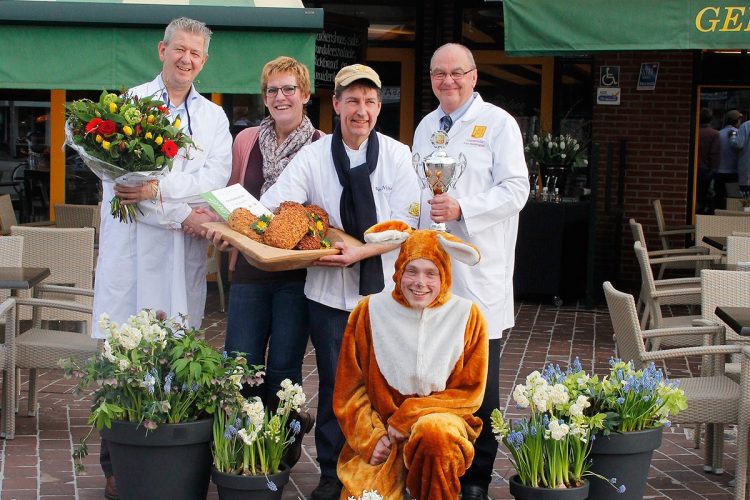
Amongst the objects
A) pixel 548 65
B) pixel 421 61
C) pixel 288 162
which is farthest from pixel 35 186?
pixel 288 162

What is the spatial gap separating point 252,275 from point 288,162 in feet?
1.80

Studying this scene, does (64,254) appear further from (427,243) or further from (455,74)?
(427,243)

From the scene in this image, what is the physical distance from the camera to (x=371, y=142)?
5164 millimetres

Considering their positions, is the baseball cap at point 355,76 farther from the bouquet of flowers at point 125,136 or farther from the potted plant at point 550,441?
the potted plant at point 550,441

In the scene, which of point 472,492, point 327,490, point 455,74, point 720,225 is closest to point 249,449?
point 327,490

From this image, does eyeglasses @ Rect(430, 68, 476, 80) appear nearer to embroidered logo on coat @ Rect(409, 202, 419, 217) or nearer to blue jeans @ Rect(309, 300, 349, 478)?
embroidered logo on coat @ Rect(409, 202, 419, 217)

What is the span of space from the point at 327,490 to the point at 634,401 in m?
1.46

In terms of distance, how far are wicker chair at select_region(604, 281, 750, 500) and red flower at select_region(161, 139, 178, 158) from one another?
234 cm

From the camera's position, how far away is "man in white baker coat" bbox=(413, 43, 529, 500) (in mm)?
5141

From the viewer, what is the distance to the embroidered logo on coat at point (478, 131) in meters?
5.19

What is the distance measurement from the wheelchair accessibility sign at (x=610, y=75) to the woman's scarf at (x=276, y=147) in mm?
8298

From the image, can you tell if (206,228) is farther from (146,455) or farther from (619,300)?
(619,300)

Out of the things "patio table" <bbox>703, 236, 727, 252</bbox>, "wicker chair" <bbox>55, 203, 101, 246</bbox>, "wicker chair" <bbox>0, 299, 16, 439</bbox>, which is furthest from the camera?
"wicker chair" <bbox>55, 203, 101, 246</bbox>

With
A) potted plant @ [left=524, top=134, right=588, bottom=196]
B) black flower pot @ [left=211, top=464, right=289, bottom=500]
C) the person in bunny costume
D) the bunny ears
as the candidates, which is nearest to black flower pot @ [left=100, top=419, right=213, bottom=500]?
black flower pot @ [left=211, top=464, right=289, bottom=500]
